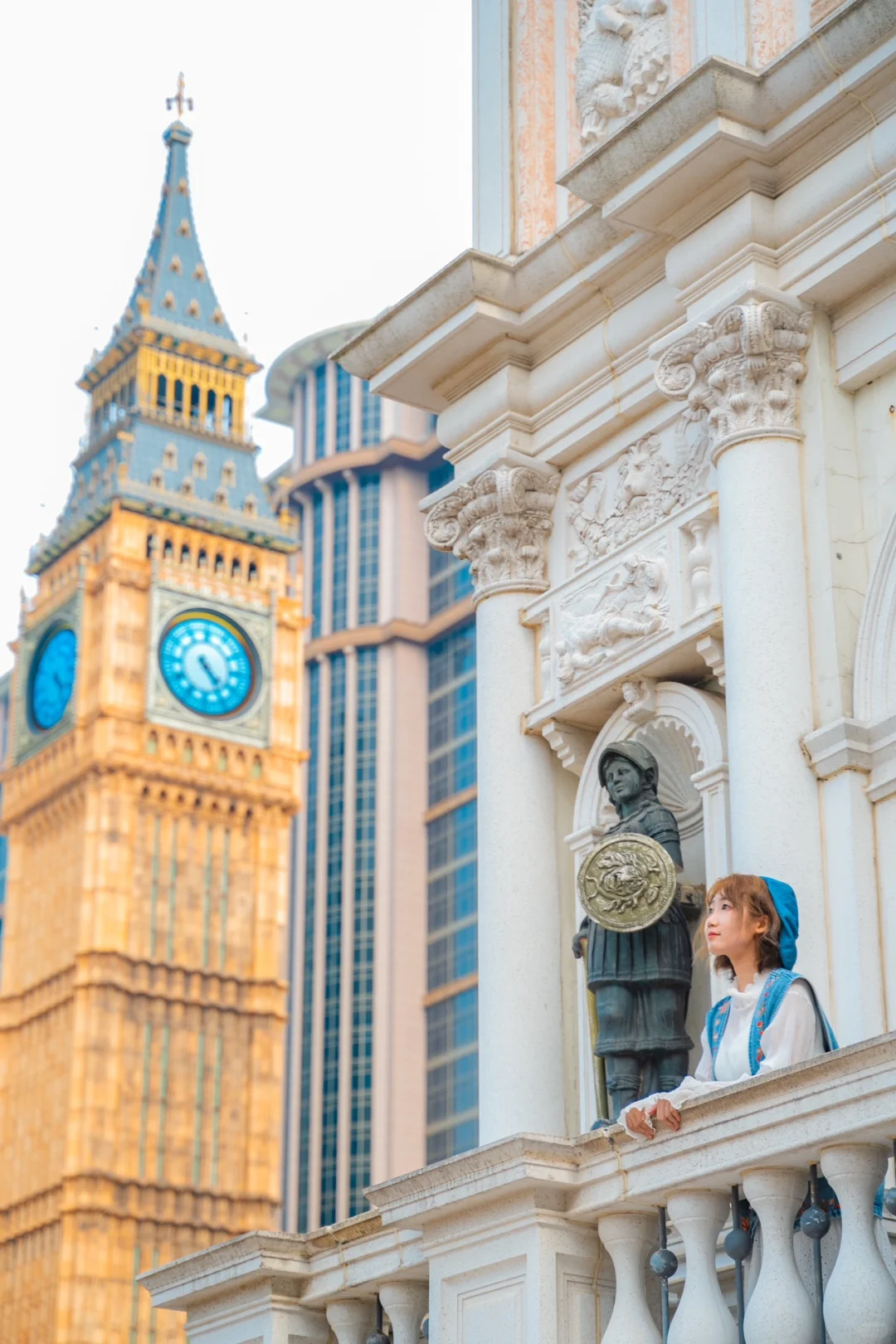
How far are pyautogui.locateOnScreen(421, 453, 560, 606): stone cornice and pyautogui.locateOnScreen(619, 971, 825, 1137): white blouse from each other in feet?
16.9

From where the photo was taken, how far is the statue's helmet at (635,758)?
11.4 meters

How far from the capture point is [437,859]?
8519 centimetres

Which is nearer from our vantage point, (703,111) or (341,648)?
(703,111)

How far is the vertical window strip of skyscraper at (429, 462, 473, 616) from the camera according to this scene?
3425 inches

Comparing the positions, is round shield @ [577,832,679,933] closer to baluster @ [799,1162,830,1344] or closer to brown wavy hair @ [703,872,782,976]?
brown wavy hair @ [703,872,782,976]

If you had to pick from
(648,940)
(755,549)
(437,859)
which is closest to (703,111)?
(755,549)

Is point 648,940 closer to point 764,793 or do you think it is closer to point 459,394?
point 764,793

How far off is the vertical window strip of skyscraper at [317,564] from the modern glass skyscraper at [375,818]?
0.07 metres

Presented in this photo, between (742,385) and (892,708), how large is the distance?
1753 millimetres

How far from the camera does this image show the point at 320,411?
92375 millimetres

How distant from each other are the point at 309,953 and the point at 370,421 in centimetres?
1988

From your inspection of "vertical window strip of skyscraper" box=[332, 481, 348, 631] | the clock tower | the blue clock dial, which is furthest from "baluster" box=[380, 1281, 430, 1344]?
"vertical window strip of skyscraper" box=[332, 481, 348, 631]

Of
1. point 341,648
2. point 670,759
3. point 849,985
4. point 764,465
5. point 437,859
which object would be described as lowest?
point 849,985

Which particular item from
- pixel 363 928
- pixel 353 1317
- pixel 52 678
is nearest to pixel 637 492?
pixel 353 1317
